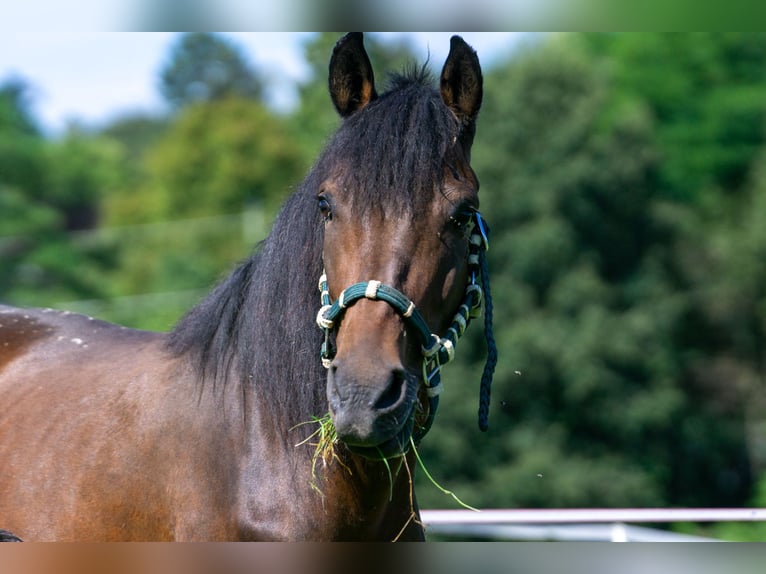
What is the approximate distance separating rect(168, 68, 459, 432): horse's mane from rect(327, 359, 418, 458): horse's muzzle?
0.49m

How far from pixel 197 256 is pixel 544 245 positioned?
17561 mm

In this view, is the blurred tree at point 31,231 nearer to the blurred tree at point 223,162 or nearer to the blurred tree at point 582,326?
the blurred tree at point 223,162

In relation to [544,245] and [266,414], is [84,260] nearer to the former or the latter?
[544,245]

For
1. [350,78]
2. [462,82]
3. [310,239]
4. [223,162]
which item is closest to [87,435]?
[310,239]

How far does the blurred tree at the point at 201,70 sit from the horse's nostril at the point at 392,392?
6585 cm

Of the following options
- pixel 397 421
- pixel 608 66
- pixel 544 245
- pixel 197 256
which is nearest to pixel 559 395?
pixel 544 245

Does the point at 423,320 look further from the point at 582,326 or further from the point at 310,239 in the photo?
the point at 582,326

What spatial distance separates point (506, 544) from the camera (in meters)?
2.15

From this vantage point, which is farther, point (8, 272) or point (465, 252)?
point (8, 272)

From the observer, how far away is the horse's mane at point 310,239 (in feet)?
10.9

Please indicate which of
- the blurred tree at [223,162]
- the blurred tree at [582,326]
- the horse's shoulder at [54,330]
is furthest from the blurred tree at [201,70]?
the horse's shoulder at [54,330]

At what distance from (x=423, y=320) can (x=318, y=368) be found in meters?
0.46

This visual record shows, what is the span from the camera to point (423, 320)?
126 inches

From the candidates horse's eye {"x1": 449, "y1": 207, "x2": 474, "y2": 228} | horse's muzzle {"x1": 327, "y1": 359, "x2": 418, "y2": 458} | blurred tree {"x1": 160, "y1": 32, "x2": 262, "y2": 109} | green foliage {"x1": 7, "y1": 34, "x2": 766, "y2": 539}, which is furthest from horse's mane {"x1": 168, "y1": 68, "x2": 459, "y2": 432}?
blurred tree {"x1": 160, "y1": 32, "x2": 262, "y2": 109}
